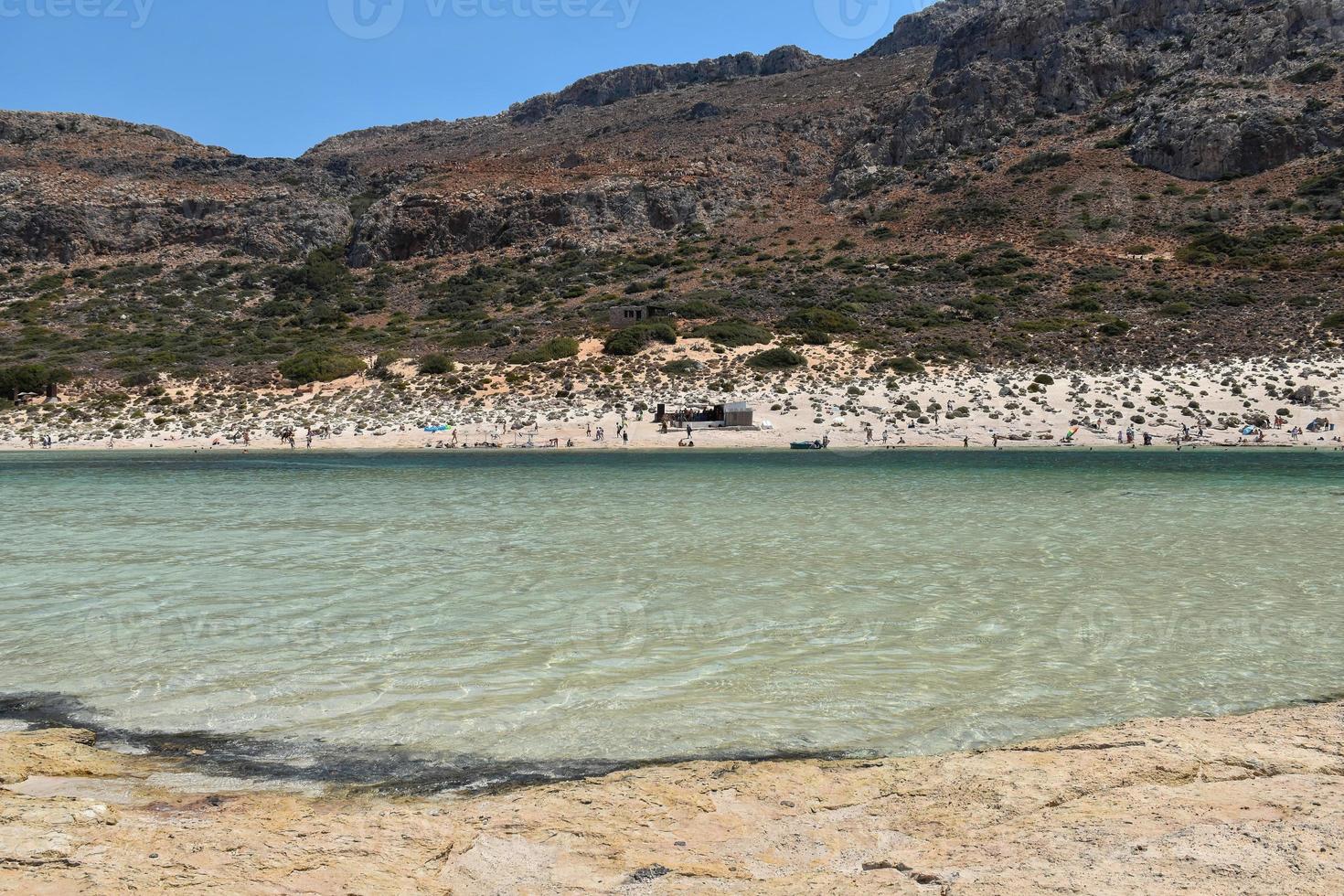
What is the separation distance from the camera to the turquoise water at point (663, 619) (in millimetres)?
→ 5926

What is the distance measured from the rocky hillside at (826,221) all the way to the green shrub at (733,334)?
563mm

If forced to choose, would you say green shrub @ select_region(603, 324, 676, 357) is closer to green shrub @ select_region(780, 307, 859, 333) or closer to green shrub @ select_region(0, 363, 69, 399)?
green shrub @ select_region(780, 307, 859, 333)

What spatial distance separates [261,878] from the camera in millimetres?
3473

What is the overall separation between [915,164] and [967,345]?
132 feet

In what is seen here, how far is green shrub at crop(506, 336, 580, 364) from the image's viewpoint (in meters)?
49.5

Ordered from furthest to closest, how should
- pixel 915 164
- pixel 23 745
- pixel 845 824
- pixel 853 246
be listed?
pixel 915 164 → pixel 853 246 → pixel 23 745 → pixel 845 824

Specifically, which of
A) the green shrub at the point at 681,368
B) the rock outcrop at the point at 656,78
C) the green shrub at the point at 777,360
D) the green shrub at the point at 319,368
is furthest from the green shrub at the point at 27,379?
the rock outcrop at the point at 656,78

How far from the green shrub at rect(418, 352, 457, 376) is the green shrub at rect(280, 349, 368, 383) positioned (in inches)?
148

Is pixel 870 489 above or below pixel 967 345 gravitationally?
below

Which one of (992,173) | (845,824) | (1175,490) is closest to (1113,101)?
(992,173)

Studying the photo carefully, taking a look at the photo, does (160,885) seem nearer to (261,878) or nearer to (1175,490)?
(261,878)

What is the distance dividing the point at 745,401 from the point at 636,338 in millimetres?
9484

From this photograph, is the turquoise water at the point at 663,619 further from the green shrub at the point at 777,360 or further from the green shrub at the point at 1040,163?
the green shrub at the point at 1040,163

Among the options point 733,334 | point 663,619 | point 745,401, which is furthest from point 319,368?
point 663,619
